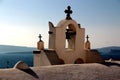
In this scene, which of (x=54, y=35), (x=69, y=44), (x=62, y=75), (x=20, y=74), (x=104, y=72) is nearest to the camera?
(x=20, y=74)

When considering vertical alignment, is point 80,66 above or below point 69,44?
below

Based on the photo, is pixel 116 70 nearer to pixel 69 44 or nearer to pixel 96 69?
pixel 96 69

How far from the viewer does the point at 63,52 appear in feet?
49.4

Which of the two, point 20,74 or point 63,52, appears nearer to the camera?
point 20,74

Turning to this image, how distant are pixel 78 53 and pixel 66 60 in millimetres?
1047

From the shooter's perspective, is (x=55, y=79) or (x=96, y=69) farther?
(x=96, y=69)

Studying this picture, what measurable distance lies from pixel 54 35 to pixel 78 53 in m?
1.91

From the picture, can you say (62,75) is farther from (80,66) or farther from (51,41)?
(51,41)

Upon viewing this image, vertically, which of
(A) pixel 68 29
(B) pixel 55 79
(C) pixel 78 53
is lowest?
(B) pixel 55 79

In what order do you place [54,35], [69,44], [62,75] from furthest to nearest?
[69,44] → [54,35] → [62,75]

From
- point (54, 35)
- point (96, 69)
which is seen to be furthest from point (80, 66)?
point (54, 35)

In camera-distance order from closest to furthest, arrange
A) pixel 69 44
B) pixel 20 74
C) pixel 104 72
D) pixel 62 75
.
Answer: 1. pixel 20 74
2. pixel 62 75
3. pixel 104 72
4. pixel 69 44

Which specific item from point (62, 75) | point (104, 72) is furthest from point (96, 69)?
point (62, 75)

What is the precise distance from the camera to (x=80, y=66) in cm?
1326
